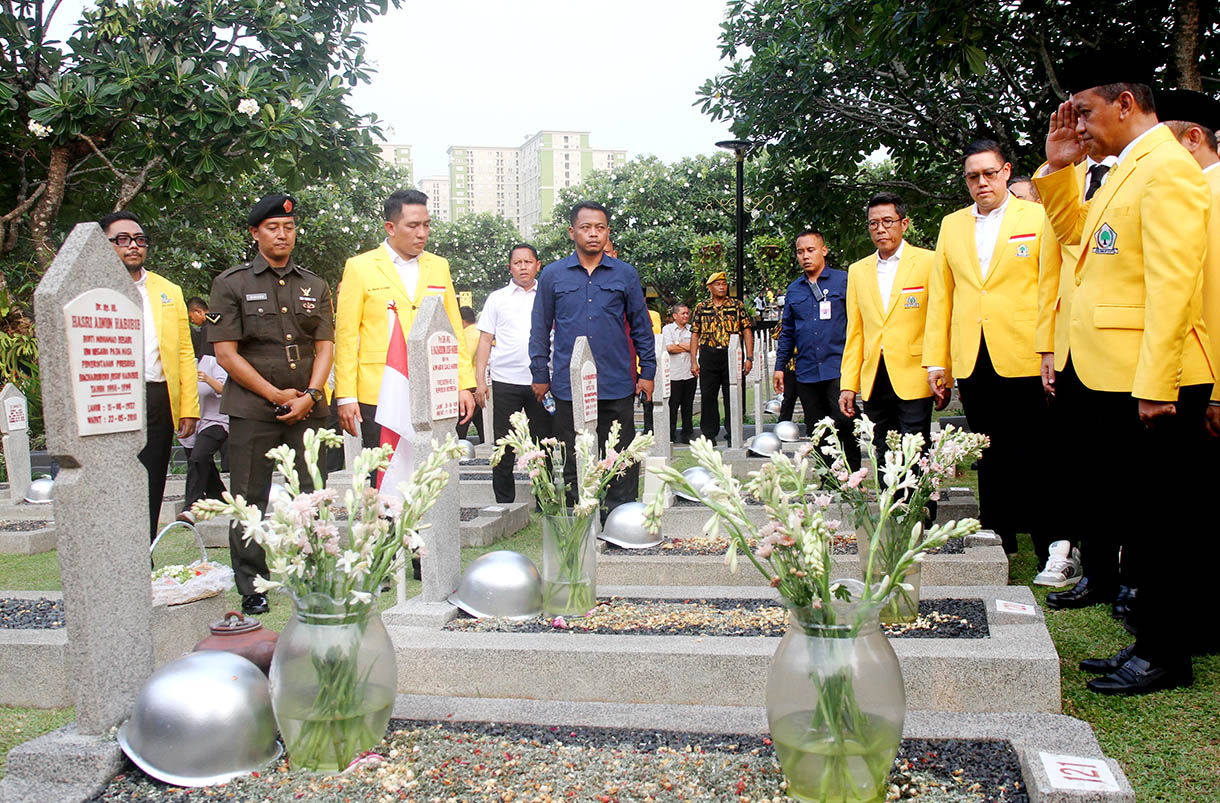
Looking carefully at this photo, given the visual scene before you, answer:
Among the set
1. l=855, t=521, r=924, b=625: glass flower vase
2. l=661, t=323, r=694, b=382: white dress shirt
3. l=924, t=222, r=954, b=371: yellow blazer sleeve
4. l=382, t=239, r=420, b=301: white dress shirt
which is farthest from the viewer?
l=661, t=323, r=694, b=382: white dress shirt

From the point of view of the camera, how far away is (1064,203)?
4262 millimetres

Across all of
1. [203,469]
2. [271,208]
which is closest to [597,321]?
[271,208]

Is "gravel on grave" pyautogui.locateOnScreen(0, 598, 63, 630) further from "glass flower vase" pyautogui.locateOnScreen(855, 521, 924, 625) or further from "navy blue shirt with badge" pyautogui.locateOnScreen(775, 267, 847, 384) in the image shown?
"navy blue shirt with badge" pyautogui.locateOnScreen(775, 267, 847, 384)

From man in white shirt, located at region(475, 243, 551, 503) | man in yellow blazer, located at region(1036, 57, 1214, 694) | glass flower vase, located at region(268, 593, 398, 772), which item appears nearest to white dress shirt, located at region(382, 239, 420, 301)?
man in white shirt, located at region(475, 243, 551, 503)

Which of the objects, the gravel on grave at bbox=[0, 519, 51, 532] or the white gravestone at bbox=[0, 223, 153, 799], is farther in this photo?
the gravel on grave at bbox=[0, 519, 51, 532]

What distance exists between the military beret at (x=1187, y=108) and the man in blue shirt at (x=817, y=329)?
386 centimetres

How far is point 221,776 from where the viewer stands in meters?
2.78

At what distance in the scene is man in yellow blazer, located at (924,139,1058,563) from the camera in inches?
215

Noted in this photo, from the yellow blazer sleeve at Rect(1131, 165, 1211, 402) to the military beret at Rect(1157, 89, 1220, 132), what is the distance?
0.82m

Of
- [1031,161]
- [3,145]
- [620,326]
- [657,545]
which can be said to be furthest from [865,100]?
[3,145]

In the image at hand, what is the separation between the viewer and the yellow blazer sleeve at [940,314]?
5.82 meters

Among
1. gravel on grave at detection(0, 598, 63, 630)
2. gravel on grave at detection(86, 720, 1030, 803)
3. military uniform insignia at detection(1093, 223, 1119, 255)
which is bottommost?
gravel on grave at detection(0, 598, 63, 630)

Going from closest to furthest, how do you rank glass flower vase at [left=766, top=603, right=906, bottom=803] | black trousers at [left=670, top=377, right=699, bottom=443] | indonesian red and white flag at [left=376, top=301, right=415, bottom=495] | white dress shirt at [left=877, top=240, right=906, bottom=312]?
glass flower vase at [left=766, top=603, right=906, bottom=803], indonesian red and white flag at [left=376, top=301, right=415, bottom=495], white dress shirt at [left=877, top=240, right=906, bottom=312], black trousers at [left=670, top=377, right=699, bottom=443]

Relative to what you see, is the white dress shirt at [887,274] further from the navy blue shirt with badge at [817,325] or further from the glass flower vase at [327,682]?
the glass flower vase at [327,682]
